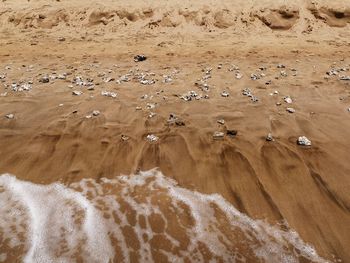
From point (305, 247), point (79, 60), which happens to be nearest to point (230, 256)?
point (305, 247)

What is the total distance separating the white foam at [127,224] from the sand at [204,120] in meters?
0.24

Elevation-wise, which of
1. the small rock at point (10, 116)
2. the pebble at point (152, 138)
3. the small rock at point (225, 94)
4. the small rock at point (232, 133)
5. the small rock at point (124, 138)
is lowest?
the small rock at point (10, 116)

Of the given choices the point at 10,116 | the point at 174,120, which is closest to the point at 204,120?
the point at 174,120

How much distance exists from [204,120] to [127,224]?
2.93 m

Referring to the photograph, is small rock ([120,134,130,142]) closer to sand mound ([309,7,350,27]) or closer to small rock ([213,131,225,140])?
small rock ([213,131,225,140])

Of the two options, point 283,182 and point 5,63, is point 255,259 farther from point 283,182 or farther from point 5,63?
point 5,63

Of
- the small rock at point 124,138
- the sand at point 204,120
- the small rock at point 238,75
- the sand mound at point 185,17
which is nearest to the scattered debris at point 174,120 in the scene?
the sand at point 204,120

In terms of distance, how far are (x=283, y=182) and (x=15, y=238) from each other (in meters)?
4.14

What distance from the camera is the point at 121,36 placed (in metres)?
13.5

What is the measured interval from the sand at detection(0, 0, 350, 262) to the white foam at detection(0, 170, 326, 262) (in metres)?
0.24

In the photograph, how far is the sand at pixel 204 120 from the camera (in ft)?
19.1

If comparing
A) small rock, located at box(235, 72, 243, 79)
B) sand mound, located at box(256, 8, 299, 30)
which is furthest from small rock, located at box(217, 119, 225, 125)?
sand mound, located at box(256, 8, 299, 30)

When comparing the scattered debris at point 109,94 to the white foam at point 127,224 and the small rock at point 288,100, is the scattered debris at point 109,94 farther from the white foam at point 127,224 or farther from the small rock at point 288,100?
the small rock at point 288,100

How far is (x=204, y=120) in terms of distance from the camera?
24.2 ft
